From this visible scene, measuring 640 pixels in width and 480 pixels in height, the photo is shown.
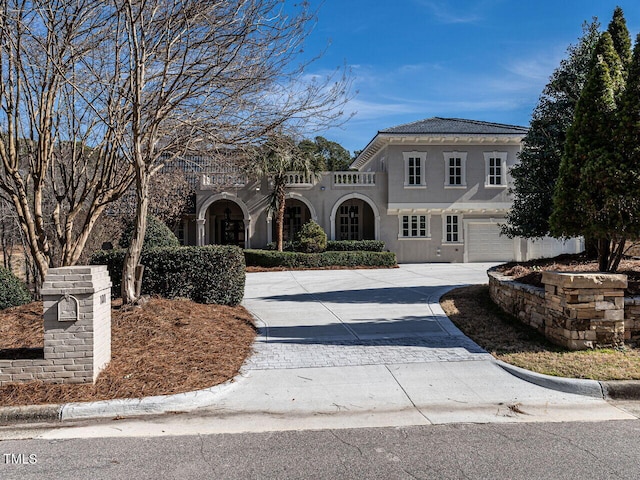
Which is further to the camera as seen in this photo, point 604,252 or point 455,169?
point 455,169

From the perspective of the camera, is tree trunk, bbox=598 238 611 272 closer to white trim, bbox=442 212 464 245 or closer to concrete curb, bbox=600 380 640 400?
concrete curb, bbox=600 380 640 400

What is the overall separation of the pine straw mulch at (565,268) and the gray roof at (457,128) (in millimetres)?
12966

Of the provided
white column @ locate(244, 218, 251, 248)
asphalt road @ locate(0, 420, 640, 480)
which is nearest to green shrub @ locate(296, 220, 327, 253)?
white column @ locate(244, 218, 251, 248)

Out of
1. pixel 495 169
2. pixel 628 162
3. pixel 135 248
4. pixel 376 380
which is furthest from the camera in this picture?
pixel 495 169

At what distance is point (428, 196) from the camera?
78.9 feet

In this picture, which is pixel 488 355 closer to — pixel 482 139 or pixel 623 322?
pixel 623 322

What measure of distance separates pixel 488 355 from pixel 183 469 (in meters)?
4.48

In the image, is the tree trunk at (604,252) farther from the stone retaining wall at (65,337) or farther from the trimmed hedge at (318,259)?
the trimmed hedge at (318,259)

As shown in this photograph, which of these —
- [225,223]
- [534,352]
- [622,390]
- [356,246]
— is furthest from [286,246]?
[622,390]

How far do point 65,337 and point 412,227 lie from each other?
825 inches

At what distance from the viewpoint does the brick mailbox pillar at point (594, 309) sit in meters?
6.32

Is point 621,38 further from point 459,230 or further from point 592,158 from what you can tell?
point 459,230

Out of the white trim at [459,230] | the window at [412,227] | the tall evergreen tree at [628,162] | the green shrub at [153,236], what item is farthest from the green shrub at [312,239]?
the tall evergreen tree at [628,162]

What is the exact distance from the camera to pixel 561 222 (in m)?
7.71
